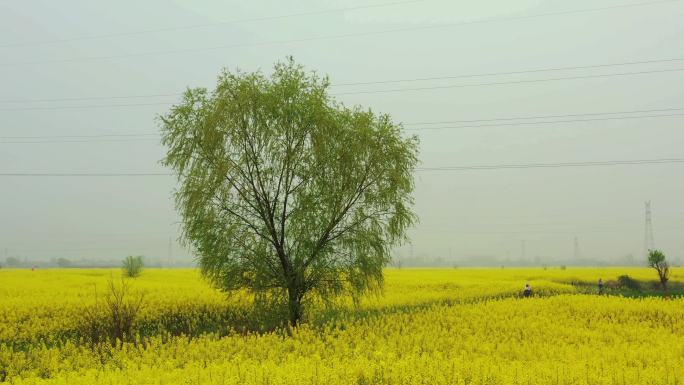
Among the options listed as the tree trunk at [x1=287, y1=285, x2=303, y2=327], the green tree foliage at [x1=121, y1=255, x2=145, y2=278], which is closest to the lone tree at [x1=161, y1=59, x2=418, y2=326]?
the tree trunk at [x1=287, y1=285, x2=303, y2=327]

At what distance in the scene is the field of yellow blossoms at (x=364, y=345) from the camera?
10719 millimetres

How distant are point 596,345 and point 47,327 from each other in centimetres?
2175

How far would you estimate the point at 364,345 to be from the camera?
50.1ft

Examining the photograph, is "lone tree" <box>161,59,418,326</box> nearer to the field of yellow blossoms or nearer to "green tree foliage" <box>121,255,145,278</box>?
the field of yellow blossoms

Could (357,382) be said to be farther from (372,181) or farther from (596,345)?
(372,181)

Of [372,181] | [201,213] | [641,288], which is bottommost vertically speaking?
[641,288]

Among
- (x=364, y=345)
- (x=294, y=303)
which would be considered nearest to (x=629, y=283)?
(x=294, y=303)

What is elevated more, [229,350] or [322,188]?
[322,188]

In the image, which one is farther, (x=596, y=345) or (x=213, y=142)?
(x=213, y=142)

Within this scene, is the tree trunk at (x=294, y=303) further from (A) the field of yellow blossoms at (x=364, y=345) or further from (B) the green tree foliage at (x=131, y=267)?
(B) the green tree foliage at (x=131, y=267)

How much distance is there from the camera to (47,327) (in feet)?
76.9

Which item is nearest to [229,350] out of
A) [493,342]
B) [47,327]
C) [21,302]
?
[493,342]

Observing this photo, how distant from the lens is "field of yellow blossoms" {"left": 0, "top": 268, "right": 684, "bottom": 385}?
422 inches

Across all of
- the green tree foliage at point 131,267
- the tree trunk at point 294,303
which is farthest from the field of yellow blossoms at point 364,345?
the green tree foliage at point 131,267
